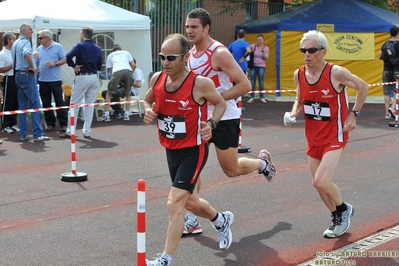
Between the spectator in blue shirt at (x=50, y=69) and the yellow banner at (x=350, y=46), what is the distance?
1037 cm

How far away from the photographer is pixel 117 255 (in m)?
5.96

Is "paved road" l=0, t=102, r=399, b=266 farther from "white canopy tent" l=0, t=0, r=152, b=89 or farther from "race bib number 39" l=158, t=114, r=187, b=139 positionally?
"white canopy tent" l=0, t=0, r=152, b=89

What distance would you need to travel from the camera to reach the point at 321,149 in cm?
662

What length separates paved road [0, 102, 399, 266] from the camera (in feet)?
19.9

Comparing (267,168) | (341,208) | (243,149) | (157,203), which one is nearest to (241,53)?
(243,149)

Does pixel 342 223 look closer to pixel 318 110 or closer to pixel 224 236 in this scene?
pixel 318 110

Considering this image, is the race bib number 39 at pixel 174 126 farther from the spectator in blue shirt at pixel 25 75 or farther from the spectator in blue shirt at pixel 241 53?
the spectator in blue shirt at pixel 241 53

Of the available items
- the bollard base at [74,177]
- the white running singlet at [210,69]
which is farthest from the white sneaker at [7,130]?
the white running singlet at [210,69]

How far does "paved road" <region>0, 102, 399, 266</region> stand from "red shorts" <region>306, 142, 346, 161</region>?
75cm

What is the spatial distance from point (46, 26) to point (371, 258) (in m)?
11.2

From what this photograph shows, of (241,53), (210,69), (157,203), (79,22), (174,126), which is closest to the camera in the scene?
(174,126)

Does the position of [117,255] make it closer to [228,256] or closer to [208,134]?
[228,256]

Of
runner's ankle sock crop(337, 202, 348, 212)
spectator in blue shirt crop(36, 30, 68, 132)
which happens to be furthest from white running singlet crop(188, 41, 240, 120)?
spectator in blue shirt crop(36, 30, 68, 132)

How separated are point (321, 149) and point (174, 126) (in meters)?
1.75
